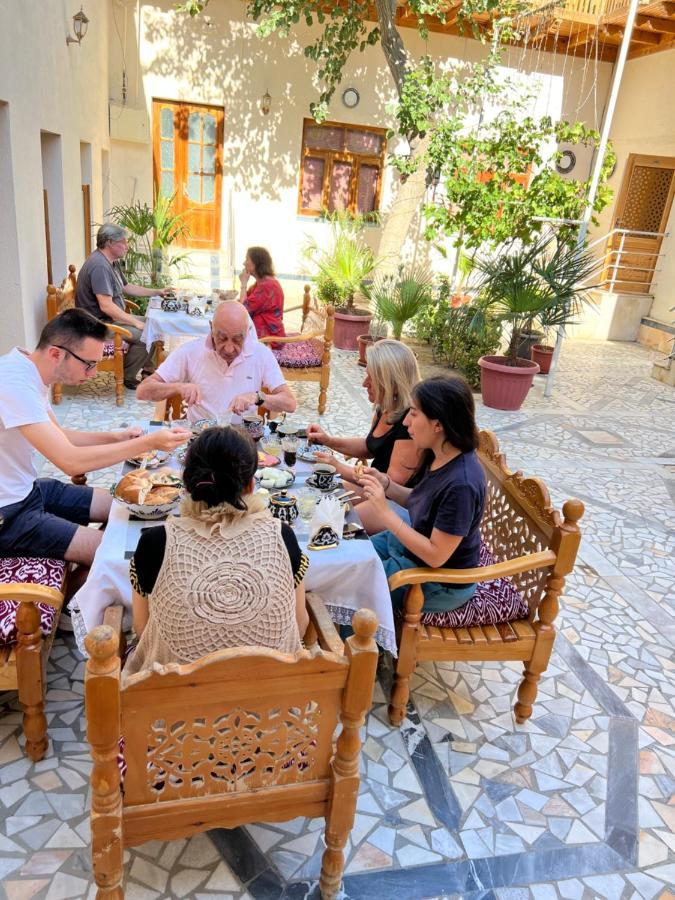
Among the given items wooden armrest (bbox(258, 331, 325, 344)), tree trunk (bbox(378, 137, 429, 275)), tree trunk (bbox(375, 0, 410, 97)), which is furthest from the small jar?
tree trunk (bbox(375, 0, 410, 97))

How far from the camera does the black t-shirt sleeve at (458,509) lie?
7.41 ft

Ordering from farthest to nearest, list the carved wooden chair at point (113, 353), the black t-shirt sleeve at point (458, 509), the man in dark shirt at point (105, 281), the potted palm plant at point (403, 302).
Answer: the potted palm plant at point (403, 302) → the carved wooden chair at point (113, 353) → the man in dark shirt at point (105, 281) → the black t-shirt sleeve at point (458, 509)

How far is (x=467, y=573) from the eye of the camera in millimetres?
2320

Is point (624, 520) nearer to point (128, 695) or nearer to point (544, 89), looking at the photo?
point (128, 695)

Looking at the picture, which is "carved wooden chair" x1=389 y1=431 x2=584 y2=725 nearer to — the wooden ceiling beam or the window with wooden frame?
the window with wooden frame

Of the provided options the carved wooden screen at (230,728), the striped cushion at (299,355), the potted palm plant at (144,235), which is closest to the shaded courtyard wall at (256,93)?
the potted palm plant at (144,235)

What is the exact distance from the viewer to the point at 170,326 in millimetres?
5715

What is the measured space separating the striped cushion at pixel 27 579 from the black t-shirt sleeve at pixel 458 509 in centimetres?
131

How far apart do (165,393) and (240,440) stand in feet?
5.96

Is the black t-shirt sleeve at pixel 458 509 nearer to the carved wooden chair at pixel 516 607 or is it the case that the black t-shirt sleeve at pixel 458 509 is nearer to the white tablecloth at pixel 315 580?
the carved wooden chair at pixel 516 607

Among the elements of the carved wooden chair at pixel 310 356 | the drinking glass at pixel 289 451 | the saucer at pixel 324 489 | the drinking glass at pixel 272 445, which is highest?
the drinking glass at pixel 289 451

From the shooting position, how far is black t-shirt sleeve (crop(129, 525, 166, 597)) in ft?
5.36

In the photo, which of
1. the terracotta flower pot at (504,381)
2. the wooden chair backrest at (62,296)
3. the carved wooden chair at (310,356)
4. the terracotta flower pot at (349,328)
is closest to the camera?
the wooden chair backrest at (62,296)

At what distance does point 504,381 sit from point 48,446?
16.7ft
